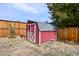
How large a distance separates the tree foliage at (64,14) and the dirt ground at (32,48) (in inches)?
9.7

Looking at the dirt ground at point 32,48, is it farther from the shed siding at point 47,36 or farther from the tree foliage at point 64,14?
the tree foliage at point 64,14

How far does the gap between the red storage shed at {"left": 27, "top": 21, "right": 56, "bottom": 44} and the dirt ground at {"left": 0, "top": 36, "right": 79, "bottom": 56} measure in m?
0.06

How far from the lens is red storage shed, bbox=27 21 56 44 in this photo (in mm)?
2777

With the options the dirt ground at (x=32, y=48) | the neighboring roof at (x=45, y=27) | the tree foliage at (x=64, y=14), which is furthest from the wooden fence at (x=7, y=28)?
the tree foliage at (x=64, y=14)

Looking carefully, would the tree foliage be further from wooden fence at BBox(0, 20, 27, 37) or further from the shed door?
wooden fence at BBox(0, 20, 27, 37)

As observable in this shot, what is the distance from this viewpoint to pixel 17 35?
9.07ft

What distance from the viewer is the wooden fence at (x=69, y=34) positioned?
274 centimetres

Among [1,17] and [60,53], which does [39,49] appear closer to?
[60,53]

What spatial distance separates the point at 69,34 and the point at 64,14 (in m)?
0.25

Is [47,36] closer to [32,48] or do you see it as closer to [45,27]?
[45,27]

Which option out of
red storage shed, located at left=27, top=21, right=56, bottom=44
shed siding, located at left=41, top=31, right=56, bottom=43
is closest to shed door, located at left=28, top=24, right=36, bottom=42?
red storage shed, located at left=27, top=21, right=56, bottom=44

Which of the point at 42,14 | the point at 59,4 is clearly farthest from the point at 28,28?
the point at 59,4

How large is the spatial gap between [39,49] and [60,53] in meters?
0.25

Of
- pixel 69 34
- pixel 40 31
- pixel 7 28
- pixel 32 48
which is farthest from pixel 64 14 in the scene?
pixel 7 28
